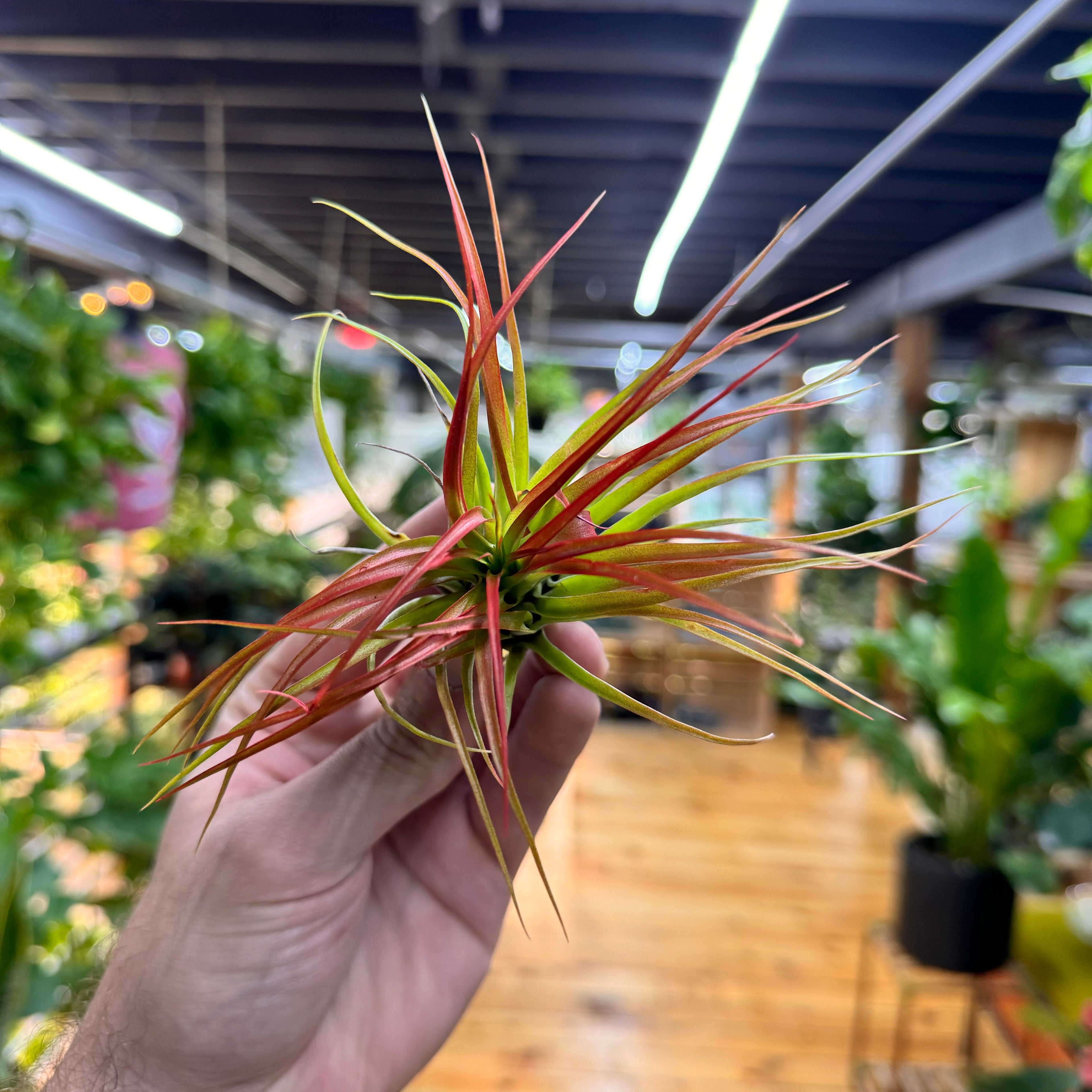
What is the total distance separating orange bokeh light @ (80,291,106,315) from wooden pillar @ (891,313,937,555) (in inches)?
125

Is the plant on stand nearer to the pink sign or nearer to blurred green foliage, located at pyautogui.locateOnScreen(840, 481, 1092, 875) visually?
the pink sign

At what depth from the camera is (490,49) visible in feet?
7.05

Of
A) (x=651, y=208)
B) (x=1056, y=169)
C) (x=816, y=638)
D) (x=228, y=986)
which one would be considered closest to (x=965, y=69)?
(x=1056, y=169)

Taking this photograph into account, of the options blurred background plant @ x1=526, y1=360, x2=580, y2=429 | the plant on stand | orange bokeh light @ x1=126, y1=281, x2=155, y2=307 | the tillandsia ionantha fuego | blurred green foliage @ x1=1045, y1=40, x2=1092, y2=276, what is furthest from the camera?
blurred background plant @ x1=526, y1=360, x2=580, y2=429

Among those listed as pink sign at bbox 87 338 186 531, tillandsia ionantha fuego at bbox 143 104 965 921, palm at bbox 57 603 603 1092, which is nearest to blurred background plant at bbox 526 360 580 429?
pink sign at bbox 87 338 186 531

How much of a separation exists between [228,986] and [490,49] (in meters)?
2.30

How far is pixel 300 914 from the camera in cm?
60

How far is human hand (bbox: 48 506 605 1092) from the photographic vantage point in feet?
1.79

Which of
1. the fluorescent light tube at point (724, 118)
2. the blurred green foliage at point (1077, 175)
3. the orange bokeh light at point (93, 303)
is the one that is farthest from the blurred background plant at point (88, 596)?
the fluorescent light tube at point (724, 118)

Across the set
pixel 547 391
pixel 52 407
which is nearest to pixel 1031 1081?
pixel 52 407

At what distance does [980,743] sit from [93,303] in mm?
2251

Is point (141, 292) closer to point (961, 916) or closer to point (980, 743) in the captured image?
point (980, 743)

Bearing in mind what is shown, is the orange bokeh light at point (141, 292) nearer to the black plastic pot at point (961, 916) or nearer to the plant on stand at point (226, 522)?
the plant on stand at point (226, 522)

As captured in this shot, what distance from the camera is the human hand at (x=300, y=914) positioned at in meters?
0.55
